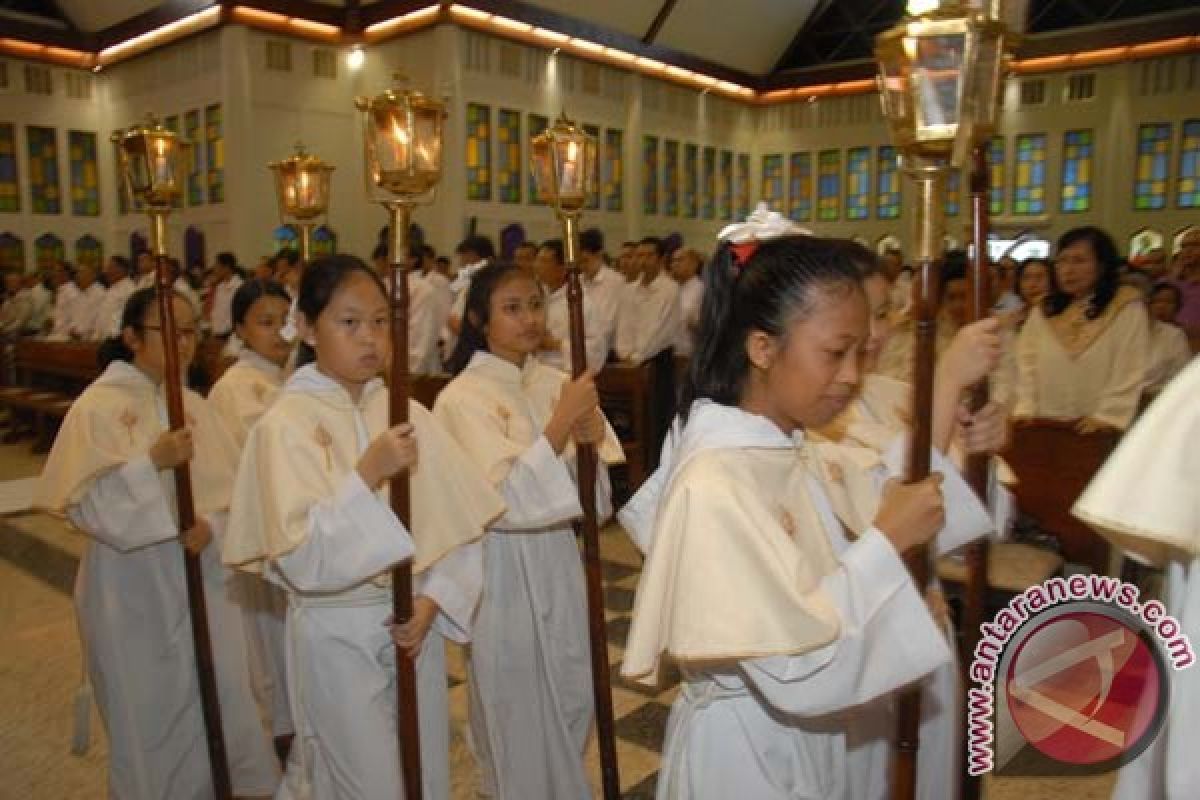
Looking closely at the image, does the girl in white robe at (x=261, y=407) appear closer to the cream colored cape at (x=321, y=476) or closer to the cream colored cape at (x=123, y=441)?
the cream colored cape at (x=123, y=441)

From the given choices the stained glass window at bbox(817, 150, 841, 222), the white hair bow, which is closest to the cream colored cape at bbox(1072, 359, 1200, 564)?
the white hair bow

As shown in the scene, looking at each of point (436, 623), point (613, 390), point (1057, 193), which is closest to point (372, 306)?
point (436, 623)

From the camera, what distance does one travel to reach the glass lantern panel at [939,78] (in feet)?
4.72

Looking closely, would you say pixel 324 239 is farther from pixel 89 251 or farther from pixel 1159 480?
pixel 1159 480

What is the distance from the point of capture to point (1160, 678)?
1.58m

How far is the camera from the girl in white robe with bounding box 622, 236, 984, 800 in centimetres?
157

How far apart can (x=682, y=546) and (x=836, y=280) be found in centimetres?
54

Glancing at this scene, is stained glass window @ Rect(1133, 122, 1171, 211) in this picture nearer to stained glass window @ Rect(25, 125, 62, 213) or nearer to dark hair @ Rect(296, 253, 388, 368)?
dark hair @ Rect(296, 253, 388, 368)

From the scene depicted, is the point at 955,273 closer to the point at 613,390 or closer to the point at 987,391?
the point at 987,391

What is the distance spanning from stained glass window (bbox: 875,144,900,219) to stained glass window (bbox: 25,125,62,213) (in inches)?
615

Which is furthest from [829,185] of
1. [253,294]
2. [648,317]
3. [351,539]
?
[351,539]

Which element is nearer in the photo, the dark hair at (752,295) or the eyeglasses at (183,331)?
the dark hair at (752,295)

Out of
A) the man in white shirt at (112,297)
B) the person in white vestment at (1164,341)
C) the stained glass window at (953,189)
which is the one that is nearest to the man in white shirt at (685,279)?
the stained glass window at (953,189)

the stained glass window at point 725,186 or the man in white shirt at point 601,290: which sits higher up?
the stained glass window at point 725,186
